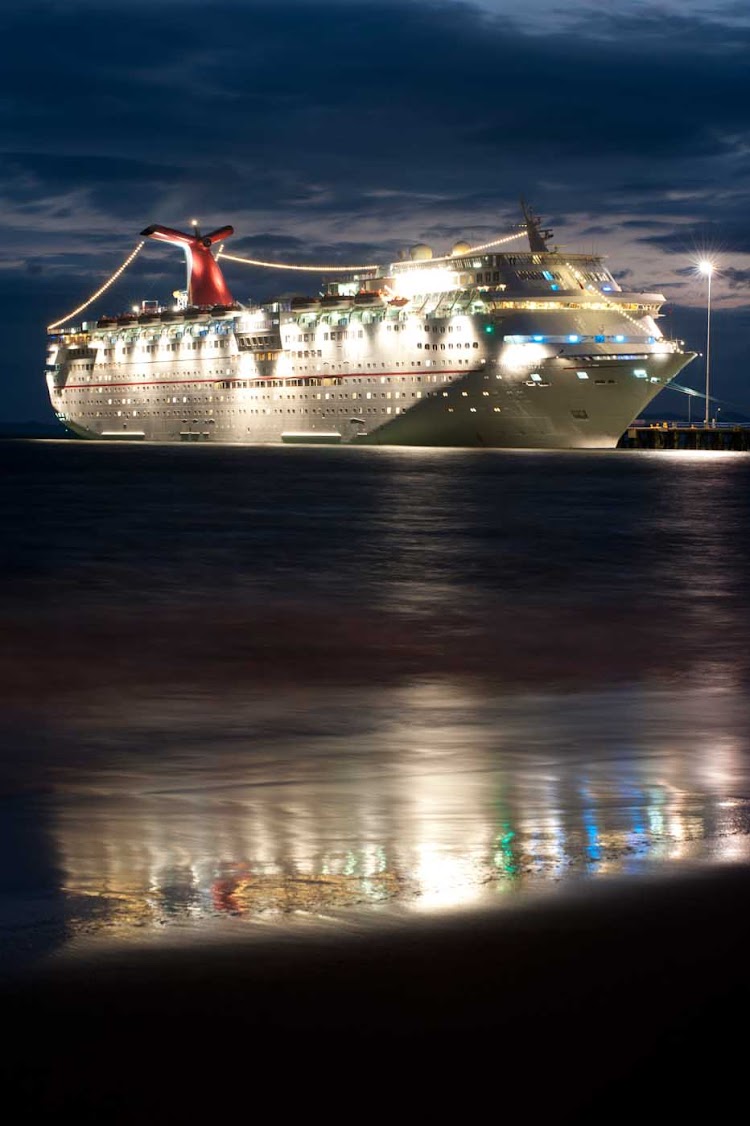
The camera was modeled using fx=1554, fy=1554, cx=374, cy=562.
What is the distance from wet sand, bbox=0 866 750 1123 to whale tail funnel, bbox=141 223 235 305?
135372mm

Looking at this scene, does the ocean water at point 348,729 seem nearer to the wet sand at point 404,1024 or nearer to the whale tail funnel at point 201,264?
the wet sand at point 404,1024

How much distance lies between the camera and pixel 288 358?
109125 millimetres

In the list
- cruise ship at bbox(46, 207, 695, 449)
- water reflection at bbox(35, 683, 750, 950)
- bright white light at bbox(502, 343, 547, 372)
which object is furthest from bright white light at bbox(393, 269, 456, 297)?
water reflection at bbox(35, 683, 750, 950)

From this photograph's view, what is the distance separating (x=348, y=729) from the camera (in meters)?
12.8

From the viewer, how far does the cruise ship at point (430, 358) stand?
9088 cm

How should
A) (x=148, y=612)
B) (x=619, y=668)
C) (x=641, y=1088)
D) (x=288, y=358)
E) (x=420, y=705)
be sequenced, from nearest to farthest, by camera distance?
(x=641, y=1088) → (x=420, y=705) → (x=619, y=668) → (x=148, y=612) → (x=288, y=358)

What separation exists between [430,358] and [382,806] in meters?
87.4

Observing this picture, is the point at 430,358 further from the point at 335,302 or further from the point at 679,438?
the point at 679,438

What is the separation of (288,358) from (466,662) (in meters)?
92.7

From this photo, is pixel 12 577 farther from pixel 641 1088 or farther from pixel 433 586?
pixel 641 1088

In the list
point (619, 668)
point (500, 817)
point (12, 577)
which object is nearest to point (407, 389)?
point (12, 577)

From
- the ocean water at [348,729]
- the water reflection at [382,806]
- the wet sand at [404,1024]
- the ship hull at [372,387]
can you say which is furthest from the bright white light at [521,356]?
the wet sand at [404,1024]

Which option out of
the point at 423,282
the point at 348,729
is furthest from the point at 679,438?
the point at 348,729

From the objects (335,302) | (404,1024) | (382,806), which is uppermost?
(335,302)
